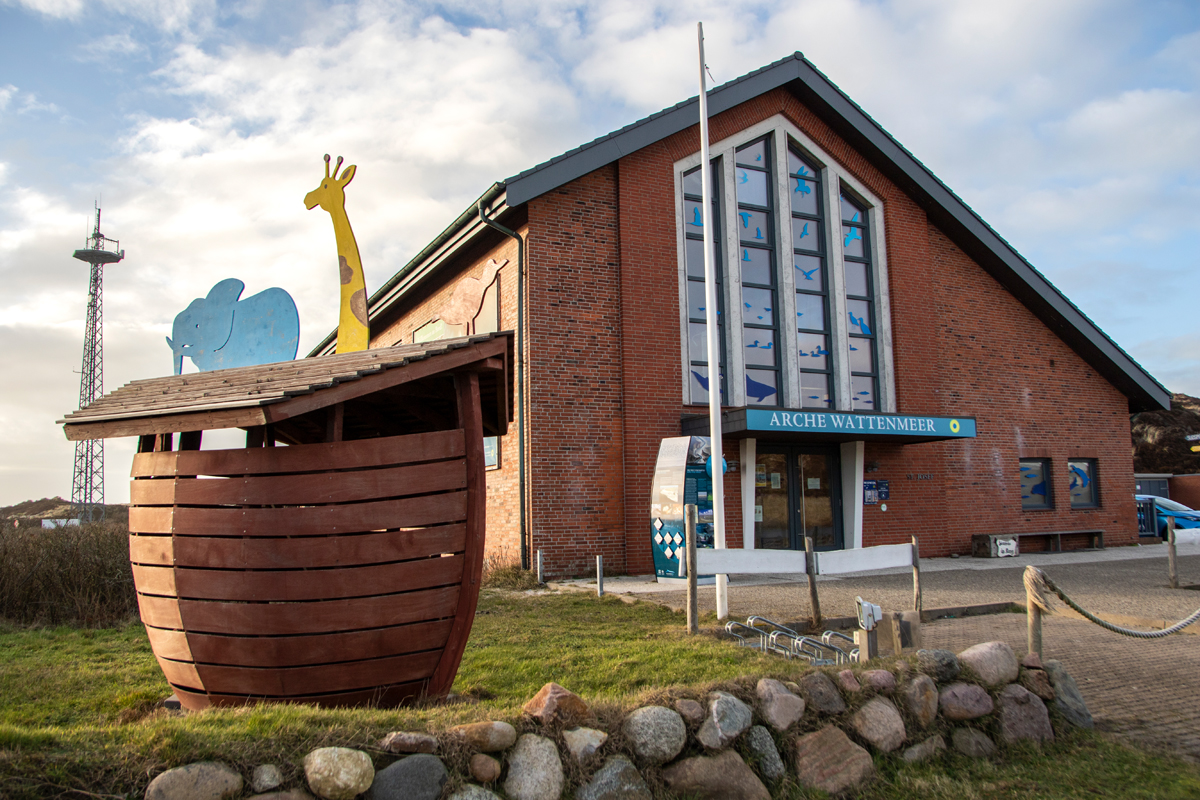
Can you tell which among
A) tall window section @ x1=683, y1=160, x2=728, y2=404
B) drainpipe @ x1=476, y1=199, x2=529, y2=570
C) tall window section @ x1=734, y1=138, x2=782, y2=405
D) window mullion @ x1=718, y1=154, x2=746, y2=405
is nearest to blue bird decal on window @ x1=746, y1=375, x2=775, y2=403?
tall window section @ x1=734, y1=138, x2=782, y2=405

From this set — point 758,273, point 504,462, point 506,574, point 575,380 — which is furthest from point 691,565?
point 758,273

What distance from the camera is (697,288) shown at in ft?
52.0

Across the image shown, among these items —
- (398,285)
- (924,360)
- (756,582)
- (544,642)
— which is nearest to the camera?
(544,642)

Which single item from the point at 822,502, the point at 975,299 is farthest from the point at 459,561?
the point at 975,299

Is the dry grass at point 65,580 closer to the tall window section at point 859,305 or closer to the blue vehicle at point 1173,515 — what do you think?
the tall window section at point 859,305

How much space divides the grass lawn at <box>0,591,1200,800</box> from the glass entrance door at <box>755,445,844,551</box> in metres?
7.67

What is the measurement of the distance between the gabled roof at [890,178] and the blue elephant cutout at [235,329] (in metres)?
4.25

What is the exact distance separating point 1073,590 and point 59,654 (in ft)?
41.3

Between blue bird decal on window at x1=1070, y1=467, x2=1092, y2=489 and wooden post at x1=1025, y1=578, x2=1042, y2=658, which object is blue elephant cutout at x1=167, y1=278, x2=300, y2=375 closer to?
wooden post at x1=1025, y1=578, x2=1042, y2=658

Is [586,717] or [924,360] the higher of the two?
[924,360]

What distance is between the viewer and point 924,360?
18188mm

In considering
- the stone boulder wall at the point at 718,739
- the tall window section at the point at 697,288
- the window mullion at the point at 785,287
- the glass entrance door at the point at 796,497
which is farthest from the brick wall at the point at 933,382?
the stone boulder wall at the point at 718,739

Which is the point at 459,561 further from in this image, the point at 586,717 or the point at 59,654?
the point at 59,654

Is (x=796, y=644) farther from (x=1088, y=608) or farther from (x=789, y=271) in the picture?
(x=789, y=271)
